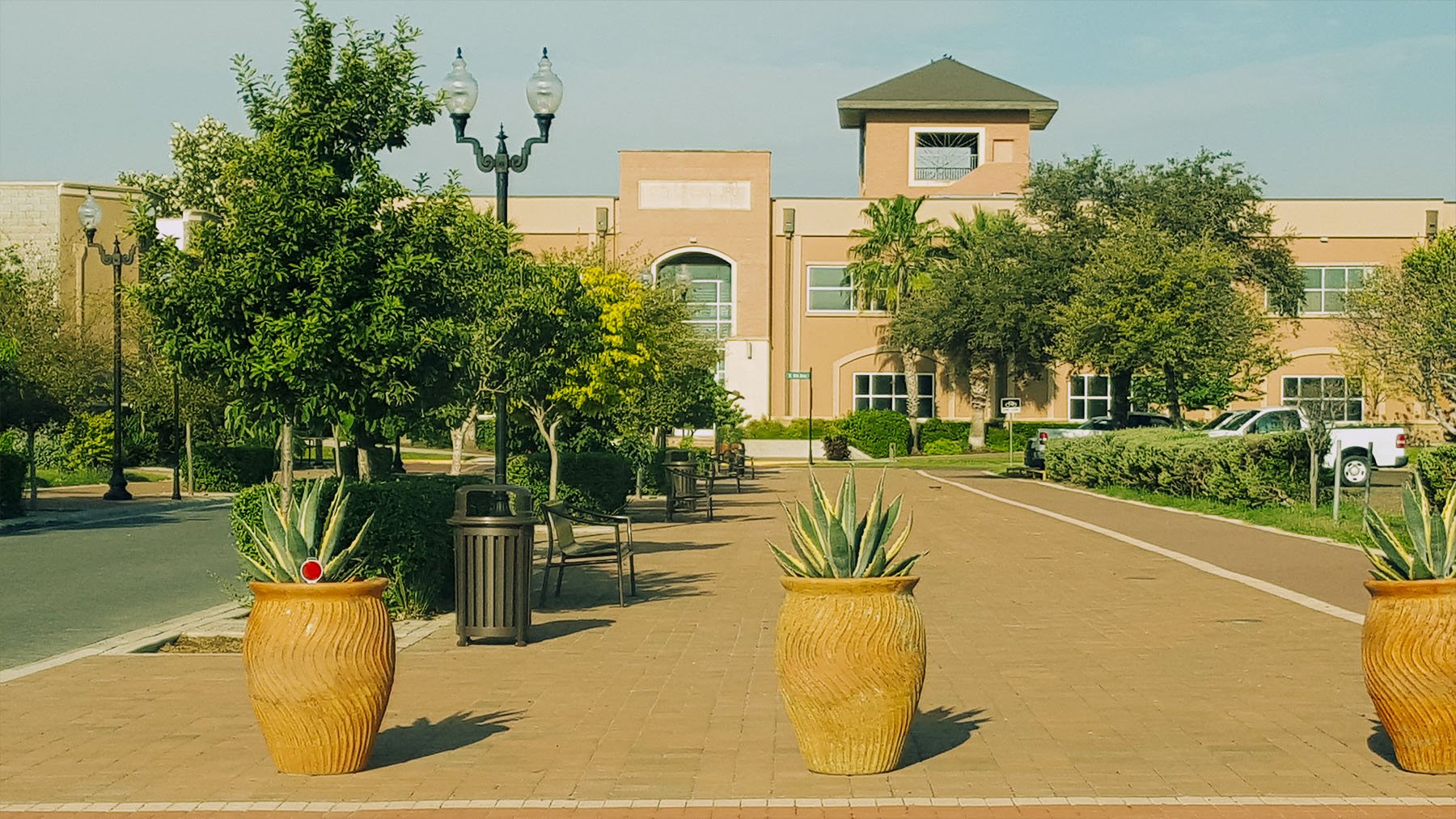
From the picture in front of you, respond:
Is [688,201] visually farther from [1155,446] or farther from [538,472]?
[538,472]

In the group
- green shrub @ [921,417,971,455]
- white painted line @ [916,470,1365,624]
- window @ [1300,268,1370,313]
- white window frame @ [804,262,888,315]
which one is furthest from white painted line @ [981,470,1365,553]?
window @ [1300,268,1370,313]

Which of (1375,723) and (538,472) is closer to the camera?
(1375,723)

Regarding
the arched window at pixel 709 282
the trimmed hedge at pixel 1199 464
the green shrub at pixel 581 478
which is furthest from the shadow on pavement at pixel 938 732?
the arched window at pixel 709 282

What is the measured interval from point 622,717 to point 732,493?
2567 cm

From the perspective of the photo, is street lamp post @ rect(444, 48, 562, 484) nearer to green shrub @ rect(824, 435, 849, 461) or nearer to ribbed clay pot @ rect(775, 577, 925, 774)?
ribbed clay pot @ rect(775, 577, 925, 774)

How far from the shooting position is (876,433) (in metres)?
61.7

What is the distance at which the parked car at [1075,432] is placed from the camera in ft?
137

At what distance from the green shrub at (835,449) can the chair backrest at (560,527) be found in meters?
45.8

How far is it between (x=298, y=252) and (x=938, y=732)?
21.9ft

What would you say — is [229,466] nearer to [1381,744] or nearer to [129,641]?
[129,641]

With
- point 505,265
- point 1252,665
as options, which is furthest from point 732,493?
point 1252,665

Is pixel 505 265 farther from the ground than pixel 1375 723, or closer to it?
farther from the ground

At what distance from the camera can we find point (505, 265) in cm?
1712

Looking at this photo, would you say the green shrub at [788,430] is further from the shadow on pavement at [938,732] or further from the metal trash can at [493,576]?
the shadow on pavement at [938,732]
